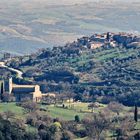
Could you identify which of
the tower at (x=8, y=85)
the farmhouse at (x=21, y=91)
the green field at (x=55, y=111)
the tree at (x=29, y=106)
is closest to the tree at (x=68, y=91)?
the farmhouse at (x=21, y=91)

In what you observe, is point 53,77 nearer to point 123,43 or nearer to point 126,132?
point 123,43

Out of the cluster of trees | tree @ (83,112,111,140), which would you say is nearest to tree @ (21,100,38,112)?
the cluster of trees

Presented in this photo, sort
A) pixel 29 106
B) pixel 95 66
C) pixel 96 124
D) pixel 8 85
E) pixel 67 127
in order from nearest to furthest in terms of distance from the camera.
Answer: pixel 96 124, pixel 67 127, pixel 29 106, pixel 8 85, pixel 95 66

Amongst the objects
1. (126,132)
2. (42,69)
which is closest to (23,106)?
(126,132)

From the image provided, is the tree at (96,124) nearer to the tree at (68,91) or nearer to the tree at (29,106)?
the tree at (29,106)

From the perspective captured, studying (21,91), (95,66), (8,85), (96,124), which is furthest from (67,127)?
(95,66)

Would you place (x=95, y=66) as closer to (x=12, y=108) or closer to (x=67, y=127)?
(x=12, y=108)
